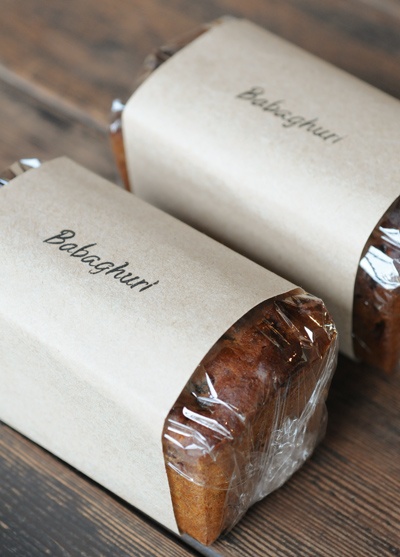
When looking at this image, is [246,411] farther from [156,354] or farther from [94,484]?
[94,484]

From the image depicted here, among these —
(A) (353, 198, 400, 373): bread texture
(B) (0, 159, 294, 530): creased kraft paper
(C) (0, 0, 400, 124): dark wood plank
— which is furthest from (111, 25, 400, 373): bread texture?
(C) (0, 0, 400, 124): dark wood plank

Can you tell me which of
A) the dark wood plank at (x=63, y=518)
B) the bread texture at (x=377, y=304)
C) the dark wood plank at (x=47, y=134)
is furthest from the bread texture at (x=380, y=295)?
the dark wood plank at (x=47, y=134)

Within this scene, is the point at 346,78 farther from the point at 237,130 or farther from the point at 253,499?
the point at 253,499

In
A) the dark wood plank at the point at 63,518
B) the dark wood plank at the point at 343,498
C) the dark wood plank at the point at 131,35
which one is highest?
the dark wood plank at the point at 131,35

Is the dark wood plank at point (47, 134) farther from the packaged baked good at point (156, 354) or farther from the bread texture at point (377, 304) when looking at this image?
the packaged baked good at point (156, 354)

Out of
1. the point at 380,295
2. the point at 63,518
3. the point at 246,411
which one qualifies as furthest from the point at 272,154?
the point at 63,518

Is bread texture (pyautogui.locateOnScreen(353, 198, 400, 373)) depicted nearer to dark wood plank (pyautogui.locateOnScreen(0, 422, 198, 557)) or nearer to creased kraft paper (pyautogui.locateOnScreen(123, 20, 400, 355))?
creased kraft paper (pyautogui.locateOnScreen(123, 20, 400, 355))
